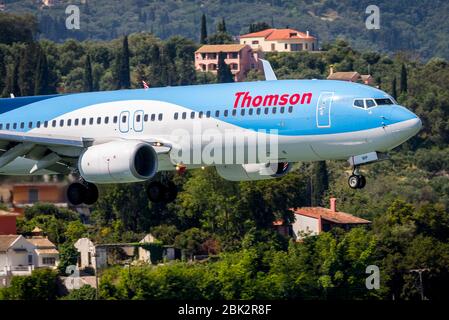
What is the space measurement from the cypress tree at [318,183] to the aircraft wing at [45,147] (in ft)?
259

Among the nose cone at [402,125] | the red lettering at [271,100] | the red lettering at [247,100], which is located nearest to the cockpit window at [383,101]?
the nose cone at [402,125]

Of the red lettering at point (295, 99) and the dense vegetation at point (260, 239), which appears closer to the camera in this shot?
the red lettering at point (295, 99)

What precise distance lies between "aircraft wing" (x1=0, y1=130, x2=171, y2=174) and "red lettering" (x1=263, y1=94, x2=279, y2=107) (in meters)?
4.28

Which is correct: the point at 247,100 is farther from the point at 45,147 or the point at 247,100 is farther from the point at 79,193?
the point at 45,147

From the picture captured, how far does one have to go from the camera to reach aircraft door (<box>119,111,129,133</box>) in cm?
5894

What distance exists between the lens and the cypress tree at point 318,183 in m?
140

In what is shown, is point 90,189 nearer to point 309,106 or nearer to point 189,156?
point 189,156

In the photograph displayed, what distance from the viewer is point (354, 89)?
55.2 m

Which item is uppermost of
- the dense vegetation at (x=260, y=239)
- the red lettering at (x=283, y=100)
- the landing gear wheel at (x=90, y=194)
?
the red lettering at (x=283, y=100)

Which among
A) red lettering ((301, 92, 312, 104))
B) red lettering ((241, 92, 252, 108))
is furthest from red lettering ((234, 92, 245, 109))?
red lettering ((301, 92, 312, 104))

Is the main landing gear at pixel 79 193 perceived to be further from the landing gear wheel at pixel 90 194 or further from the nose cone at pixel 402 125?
the nose cone at pixel 402 125

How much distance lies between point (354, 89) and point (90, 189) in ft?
38.5

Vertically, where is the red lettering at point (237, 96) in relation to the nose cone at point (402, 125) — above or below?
above

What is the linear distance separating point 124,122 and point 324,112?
8620mm
